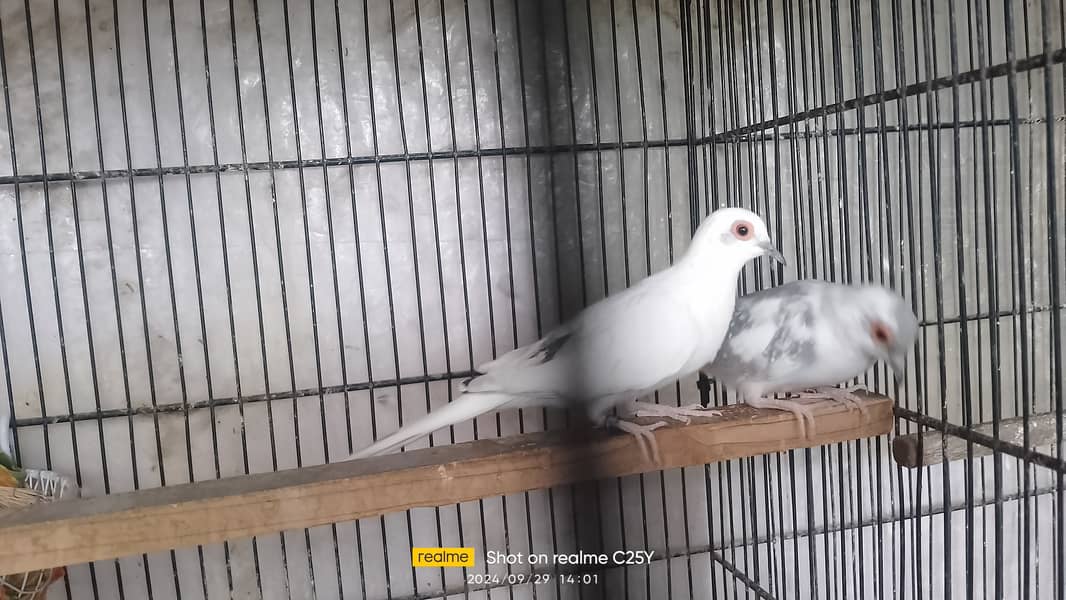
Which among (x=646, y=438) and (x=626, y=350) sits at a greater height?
(x=626, y=350)

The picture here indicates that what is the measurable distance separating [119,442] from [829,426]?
1451 millimetres

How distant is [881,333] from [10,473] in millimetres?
1504

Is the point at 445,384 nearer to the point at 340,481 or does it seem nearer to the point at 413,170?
the point at 413,170

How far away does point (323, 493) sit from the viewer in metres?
1.00

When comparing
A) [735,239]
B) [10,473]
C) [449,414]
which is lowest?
[10,473]

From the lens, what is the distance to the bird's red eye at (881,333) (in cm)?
106

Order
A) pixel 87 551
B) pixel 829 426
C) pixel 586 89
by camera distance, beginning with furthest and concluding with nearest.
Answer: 1. pixel 586 89
2. pixel 829 426
3. pixel 87 551

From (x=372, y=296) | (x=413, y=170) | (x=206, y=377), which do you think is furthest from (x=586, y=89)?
(x=206, y=377)

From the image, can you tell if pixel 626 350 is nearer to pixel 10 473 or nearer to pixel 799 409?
pixel 799 409

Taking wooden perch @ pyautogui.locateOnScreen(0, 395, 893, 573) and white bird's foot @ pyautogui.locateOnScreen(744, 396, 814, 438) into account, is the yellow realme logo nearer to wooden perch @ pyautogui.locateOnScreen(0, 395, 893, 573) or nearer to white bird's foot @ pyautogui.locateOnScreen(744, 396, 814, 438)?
wooden perch @ pyautogui.locateOnScreen(0, 395, 893, 573)

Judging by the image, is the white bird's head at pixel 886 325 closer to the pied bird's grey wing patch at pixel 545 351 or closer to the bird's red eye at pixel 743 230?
the bird's red eye at pixel 743 230

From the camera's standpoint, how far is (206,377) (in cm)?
167

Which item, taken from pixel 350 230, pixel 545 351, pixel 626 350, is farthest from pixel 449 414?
pixel 350 230

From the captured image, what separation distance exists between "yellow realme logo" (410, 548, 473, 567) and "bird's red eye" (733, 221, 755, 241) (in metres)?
1.03
